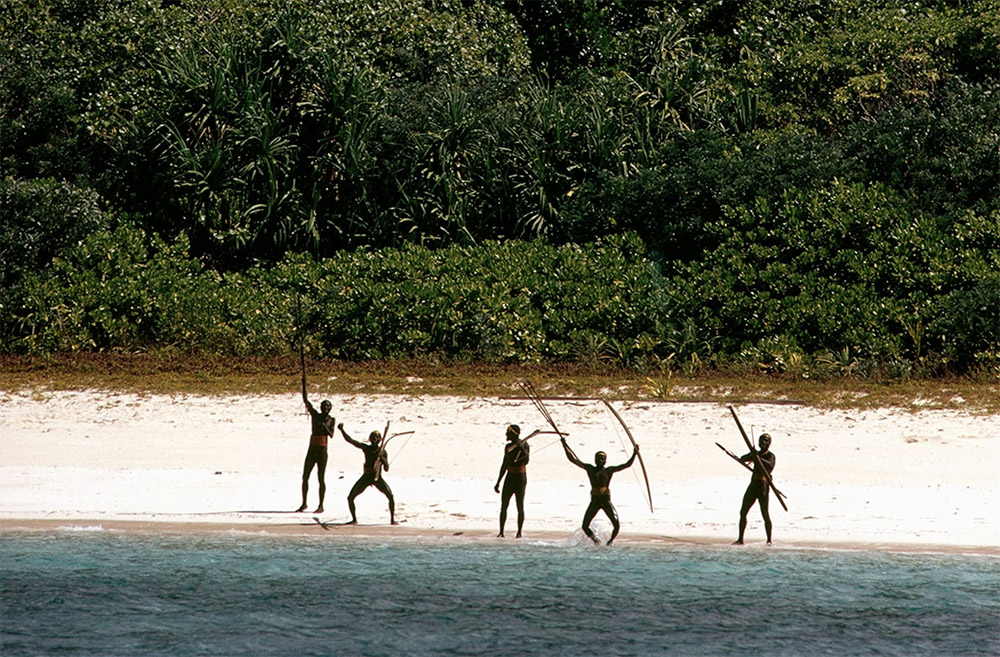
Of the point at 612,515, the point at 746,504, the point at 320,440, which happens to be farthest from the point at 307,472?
the point at 746,504

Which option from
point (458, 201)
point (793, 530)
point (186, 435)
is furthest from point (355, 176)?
point (793, 530)

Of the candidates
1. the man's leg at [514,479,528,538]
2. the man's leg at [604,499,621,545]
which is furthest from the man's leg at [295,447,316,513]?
the man's leg at [604,499,621,545]

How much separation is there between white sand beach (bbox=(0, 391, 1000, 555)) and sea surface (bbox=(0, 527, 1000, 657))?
A: 16cm

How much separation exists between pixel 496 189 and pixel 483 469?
8484 millimetres

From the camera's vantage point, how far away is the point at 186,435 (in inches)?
475

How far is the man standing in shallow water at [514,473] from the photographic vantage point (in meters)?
9.01

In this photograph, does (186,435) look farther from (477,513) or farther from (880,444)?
(880,444)

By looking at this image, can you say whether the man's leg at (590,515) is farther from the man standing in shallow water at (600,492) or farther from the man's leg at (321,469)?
the man's leg at (321,469)

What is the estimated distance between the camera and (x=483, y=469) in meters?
11.1

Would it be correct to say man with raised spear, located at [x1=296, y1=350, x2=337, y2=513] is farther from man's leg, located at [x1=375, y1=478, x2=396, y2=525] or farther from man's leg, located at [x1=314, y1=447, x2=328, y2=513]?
man's leg, located at [x1=375, y1=478, x2=396, y2=525]

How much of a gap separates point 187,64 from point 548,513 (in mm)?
11694

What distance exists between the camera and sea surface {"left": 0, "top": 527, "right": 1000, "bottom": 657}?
28.1 feet

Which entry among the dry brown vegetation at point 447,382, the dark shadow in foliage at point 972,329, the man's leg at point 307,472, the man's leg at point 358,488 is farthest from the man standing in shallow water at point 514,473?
the dark shadow in foliage at point 972,329

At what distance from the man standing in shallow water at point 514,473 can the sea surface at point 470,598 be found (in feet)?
0.77
